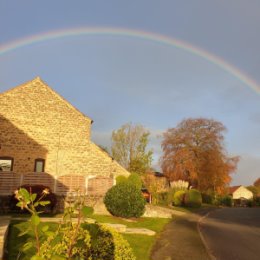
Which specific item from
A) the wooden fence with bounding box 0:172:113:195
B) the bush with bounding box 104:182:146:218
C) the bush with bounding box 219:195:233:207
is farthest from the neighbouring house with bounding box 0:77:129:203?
the bush with bounding box 219:195:233:207

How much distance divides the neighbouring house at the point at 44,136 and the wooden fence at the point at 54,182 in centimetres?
275

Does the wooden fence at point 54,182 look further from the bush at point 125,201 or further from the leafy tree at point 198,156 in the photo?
the leafy tree at point 198,156

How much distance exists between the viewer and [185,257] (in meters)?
10.7

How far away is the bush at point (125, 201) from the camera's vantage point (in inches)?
744

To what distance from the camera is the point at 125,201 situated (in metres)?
18.9

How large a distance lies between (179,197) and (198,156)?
1610 cm

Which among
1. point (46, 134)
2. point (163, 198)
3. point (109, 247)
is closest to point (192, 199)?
point (163, 198)

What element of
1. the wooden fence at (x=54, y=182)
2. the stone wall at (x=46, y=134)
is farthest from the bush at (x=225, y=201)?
the wooden fence at (x=54, y=182)

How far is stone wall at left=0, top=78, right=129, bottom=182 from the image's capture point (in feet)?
87.9

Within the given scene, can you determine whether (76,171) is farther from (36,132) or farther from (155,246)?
(155,246)

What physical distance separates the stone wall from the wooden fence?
16.6ft

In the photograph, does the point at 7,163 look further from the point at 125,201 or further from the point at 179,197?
the point at 179,197

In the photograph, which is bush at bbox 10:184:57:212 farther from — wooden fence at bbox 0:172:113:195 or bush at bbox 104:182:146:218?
bush at bbox 104:182:146:218

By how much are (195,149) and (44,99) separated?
3119 centimetres
